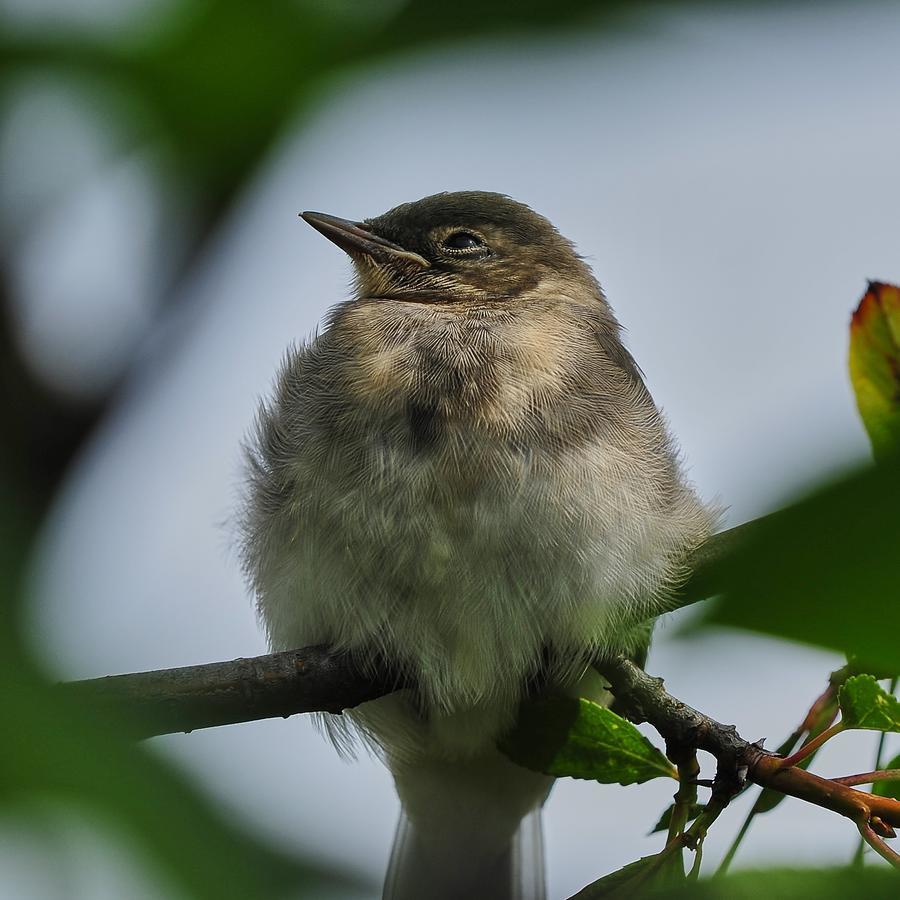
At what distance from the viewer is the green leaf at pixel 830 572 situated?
52 centimetres

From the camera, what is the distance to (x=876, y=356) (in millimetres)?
2303

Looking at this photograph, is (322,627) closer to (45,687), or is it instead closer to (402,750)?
(402,750)

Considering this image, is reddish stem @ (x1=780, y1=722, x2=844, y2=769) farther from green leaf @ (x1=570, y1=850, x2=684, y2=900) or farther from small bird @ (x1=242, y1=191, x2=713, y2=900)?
small bird @ (x1=242, y1=191, x2=713, y2=900)

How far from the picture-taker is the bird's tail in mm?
5215

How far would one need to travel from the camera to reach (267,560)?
14.6ft

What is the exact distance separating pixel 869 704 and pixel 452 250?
377 cm

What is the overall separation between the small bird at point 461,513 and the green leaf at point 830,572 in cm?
325

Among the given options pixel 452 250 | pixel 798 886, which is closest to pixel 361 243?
pixel 452 250

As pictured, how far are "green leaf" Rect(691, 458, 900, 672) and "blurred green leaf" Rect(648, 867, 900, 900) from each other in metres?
0.11

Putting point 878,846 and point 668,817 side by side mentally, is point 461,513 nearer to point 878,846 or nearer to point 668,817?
point 668,817

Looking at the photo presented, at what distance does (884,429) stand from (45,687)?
169cm

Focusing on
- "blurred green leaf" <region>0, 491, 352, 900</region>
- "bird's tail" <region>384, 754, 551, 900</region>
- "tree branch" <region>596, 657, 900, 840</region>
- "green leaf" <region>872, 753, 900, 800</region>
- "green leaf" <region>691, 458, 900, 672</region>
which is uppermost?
"green leaf" <region>691, 458, 900, 672</region>

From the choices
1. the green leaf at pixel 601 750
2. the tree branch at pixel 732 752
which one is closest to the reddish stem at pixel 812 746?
the tree branch at pixel 732 752

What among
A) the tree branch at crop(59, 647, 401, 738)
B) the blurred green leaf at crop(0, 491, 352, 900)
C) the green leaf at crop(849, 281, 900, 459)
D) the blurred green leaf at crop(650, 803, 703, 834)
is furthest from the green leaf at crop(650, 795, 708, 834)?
the blurred green leaf at crop(0, 491, 352, 900)
